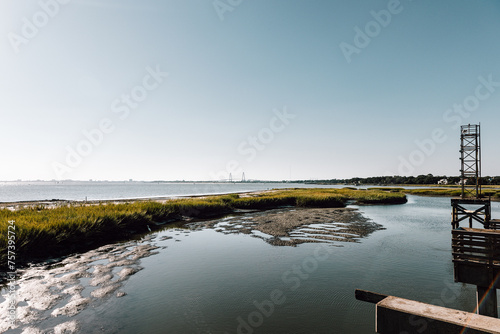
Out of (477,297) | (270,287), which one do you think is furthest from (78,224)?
(477,297)

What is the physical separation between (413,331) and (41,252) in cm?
1788

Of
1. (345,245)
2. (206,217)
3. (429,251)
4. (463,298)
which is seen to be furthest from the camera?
(206,217)

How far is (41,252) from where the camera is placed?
14.8m

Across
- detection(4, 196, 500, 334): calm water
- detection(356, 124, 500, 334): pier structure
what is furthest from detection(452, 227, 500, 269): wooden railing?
detection(4, 196, 500, 334): calm water

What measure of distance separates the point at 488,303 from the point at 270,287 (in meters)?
7.46

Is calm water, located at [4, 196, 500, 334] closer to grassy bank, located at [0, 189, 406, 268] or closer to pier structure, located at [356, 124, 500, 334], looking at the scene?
pier structure, located at [356, 124, 500, 334]

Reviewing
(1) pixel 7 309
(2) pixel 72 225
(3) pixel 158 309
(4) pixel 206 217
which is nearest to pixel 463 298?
(3) pixel 158 309

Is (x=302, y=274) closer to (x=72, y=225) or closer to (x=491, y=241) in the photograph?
(x=491, y=241)

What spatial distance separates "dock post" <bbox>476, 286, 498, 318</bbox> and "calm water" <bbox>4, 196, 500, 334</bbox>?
902 mm

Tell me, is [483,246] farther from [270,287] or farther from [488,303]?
[270,287]

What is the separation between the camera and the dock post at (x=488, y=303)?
335 inches

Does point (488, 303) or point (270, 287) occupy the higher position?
point (488, 303)

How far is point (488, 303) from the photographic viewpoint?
28.2ft

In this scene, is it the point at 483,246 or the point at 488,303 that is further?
the point at 483,246
